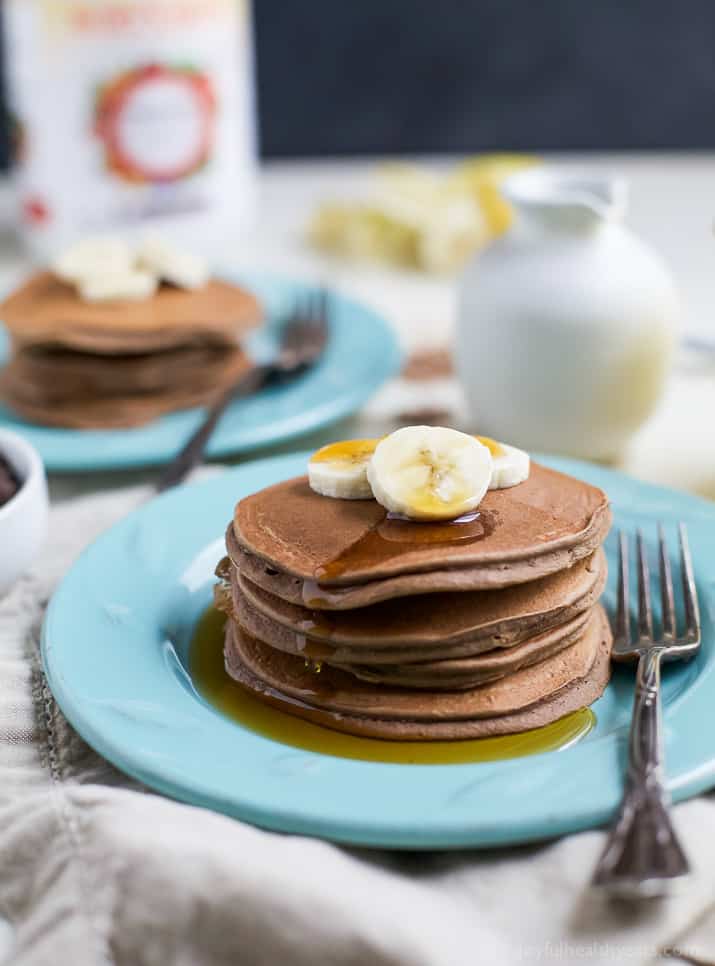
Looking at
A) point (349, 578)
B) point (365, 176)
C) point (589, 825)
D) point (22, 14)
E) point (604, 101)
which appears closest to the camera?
point (589, 825)

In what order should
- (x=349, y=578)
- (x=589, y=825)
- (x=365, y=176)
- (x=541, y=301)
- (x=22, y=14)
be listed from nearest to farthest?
(x=589, y=825) < (x=349, y=578) < (x=541, y=301) < (x=22, y=14) < (x=365, y=176)

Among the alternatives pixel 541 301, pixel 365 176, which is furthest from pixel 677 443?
pixel 365 176

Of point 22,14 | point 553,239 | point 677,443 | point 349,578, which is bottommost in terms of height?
point 677,443

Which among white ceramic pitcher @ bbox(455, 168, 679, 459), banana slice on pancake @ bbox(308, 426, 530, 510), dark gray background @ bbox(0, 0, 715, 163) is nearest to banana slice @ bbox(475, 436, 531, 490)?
banana slice on pancake @ bbox(308, 426, 530, 510)

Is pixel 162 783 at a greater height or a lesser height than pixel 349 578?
lesser

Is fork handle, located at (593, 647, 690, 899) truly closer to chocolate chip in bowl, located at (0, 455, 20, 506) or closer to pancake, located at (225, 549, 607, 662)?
pancake, located at (225, 549, 607, 662)

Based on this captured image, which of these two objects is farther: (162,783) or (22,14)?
(22,14)

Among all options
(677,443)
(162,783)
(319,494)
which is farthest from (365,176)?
(162,783)

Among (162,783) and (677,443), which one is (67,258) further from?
(162,783)
